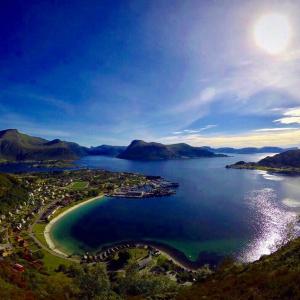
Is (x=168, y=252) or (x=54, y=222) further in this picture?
(x=54, y=222)

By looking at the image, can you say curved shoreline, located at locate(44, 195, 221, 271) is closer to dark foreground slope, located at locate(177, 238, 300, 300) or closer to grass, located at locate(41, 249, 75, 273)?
grass, located at locate(41, 249, 75, 273)

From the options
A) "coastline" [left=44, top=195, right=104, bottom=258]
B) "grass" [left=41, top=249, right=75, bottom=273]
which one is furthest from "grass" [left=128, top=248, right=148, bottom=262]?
"coastline" [left=44, top=195, right=104, bottom=258]

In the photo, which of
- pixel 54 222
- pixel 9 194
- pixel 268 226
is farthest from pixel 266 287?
pixel 9 194

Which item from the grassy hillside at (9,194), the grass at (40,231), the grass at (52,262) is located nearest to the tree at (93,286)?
the grass at (52,262)

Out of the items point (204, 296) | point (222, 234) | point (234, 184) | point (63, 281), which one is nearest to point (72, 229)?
point (63, 281)

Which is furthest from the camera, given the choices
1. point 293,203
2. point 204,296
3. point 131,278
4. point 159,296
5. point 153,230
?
point 293,203

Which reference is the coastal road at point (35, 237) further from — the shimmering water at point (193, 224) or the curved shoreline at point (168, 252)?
the shimmering water at point (193, 224)

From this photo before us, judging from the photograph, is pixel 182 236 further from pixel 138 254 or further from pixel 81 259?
pixel 81 259

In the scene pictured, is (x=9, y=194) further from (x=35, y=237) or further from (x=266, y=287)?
(x=266, y=287)
